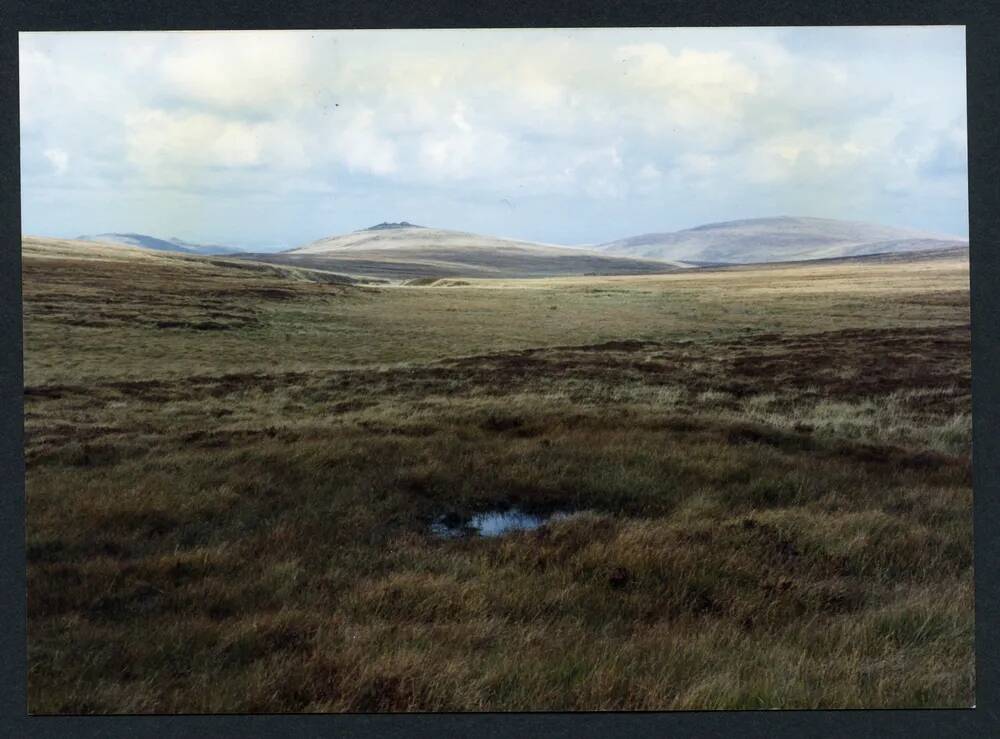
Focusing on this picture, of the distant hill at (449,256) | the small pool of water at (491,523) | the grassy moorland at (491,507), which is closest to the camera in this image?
the grassy moorland at (491,507)

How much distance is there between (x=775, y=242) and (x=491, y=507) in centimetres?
650

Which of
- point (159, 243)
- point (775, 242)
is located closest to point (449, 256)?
point (775, 242)

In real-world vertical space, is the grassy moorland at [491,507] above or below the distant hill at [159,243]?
below

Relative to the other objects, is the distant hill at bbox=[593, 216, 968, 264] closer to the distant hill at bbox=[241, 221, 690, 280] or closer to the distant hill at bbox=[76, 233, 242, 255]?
the distant hill at bbox=[241, 221, 690, 280]

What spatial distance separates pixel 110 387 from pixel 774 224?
29.2 feet

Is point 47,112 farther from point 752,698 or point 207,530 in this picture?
point 752,698

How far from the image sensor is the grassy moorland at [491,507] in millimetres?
5102

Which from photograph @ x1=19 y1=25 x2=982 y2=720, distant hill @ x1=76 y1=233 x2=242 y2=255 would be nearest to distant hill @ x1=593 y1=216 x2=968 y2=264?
photograph @ x1=19 y1=25 x2=982 y2=720

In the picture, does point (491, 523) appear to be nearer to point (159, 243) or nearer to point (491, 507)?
point (491, 507)

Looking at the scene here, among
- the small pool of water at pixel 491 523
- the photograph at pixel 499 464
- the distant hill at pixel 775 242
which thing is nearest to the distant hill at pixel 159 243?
the photograph at pixel 499 464

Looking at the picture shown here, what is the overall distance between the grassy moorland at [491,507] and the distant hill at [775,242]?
43 cm

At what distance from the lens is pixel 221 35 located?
6133mm

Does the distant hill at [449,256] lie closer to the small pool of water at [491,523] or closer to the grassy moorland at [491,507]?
the grassy moorland at [491,507]

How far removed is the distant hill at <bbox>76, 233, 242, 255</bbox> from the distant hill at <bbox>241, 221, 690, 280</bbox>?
94 centimetres
